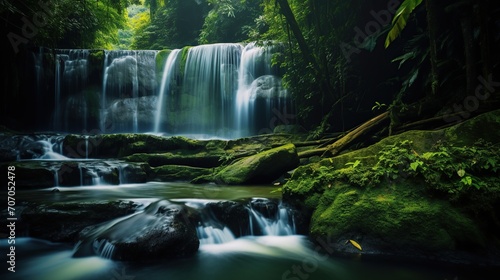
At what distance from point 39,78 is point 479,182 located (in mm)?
18272

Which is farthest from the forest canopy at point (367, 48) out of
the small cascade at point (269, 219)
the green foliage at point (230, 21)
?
the small cascade at point (269, 219)

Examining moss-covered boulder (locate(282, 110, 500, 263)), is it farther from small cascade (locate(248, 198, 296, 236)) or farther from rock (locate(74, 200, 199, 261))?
rock (locate(74, 200, 199, 261))

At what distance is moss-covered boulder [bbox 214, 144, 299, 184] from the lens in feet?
25.7

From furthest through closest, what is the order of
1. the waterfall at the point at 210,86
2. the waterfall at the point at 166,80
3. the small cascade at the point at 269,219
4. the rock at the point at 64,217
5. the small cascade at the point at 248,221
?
1. the waterfall at the point at 166,80
2. the waterfall at the point at 210,86
3. the small cascade at the point at 269,219
4. the small cascade at the point at 248,221
5. the rock at the point at 64,217

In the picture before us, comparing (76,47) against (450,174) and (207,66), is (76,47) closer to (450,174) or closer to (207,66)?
(207,66)

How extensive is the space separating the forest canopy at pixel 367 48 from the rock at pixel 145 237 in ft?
17.7

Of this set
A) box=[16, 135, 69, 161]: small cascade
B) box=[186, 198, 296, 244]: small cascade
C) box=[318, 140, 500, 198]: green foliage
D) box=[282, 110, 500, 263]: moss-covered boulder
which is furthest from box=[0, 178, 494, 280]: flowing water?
box=[16, 135, 69, 161]: small cascade

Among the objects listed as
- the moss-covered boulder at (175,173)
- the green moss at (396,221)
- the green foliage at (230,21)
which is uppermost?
the green foliage at (230,21)

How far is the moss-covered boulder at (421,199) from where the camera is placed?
3.81 m

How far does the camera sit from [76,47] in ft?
59.8

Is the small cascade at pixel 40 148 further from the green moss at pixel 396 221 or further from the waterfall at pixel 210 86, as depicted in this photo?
the green moss at pixel 396 221

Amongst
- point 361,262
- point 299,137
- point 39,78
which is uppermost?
point 39,78

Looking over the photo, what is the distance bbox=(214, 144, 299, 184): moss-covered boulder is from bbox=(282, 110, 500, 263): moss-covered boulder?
2602 mm

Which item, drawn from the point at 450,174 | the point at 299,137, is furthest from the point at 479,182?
the point at 299,137
